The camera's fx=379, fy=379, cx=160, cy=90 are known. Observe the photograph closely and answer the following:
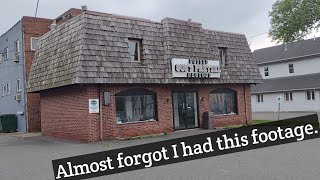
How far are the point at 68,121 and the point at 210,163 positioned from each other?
9641 millimetres

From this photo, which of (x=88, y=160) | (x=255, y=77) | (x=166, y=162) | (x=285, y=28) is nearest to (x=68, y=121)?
(x=88, y=160)

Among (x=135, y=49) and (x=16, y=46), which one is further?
(x=16, y=46)

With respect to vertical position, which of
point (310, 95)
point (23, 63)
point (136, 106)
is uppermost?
point (23, 63)

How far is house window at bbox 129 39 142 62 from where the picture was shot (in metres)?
18.2

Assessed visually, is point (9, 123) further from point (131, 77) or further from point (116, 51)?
point (131, 77)

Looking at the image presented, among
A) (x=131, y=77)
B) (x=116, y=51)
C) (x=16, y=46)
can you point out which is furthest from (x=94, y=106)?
(x=16, y=46)

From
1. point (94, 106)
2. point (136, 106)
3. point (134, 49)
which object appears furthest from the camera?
point (134, 49)

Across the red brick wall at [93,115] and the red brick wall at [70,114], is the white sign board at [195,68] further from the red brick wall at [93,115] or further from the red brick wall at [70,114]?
the red brick wall at [70,114]

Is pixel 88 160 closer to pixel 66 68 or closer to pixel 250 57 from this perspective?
pixel 66 68

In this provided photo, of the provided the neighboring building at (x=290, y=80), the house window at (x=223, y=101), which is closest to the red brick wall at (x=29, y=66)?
the house window at (x=223, y=101)

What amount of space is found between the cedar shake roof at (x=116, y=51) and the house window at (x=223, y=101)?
952mm

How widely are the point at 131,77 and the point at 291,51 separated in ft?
107

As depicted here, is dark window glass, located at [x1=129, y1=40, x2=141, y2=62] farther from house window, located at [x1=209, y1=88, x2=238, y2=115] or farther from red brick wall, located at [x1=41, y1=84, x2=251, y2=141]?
house window, located at [x1=209, y1=88, x2=238, y2=115]

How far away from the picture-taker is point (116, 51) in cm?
1723
